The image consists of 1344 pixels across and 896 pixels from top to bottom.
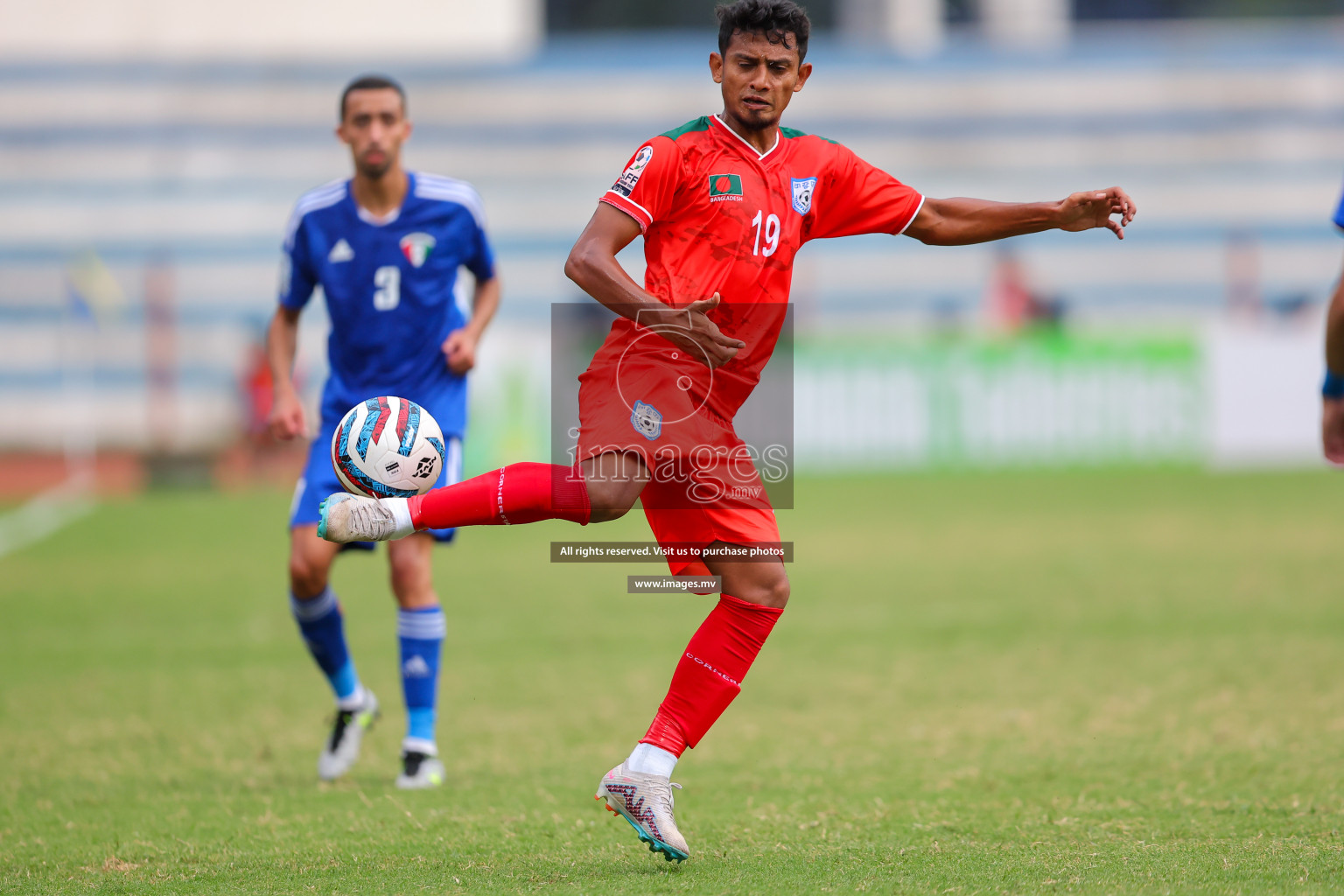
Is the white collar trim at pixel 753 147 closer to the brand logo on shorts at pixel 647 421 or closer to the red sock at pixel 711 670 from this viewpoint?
the brand logo on shorts at pixel 647 421

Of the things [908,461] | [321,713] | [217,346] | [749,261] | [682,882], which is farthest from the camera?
[217,346]

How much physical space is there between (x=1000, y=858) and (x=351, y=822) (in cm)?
219

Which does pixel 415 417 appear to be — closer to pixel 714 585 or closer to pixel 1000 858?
pixel 714 585

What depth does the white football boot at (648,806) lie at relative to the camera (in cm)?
436

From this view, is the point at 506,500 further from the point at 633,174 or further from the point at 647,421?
the point at 633,174

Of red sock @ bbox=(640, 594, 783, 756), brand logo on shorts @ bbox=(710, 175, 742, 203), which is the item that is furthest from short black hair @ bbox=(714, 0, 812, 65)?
red sock @ bbox=(640, 594, 783, 756)

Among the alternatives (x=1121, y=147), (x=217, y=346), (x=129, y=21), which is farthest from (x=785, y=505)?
(x=129, y=21)

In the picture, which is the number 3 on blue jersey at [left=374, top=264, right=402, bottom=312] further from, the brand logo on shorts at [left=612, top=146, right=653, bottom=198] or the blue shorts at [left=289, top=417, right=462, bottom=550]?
the brand logo on shorts at [left=612, top=146, right=653, bottom=198]

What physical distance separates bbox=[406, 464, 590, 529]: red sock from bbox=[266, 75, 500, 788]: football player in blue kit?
1653 millimetres

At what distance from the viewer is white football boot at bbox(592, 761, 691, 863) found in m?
4.36

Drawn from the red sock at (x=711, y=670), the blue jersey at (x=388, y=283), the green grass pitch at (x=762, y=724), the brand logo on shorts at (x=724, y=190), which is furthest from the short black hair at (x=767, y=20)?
the green grass pitch at (x=762, y=724)

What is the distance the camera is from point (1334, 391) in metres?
4.47

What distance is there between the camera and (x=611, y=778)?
14.5 ft

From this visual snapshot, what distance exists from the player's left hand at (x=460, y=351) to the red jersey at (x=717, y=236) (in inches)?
59.7
